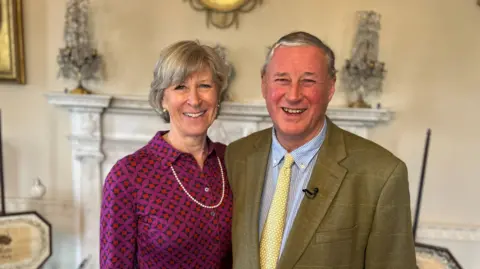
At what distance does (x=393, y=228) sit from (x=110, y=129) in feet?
6.29

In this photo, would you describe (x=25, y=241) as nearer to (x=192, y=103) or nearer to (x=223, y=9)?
(x=192, y=103)

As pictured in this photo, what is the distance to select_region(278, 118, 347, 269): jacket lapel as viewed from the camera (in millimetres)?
1203

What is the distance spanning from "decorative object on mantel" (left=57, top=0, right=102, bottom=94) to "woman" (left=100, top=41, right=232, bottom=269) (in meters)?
1.22

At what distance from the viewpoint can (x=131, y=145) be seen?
8.71ft

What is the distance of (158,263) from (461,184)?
80.9 inches

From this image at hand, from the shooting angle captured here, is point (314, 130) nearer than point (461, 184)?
Yes

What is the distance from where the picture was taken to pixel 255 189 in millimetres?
1340

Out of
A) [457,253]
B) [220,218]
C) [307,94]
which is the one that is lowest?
[457,253]

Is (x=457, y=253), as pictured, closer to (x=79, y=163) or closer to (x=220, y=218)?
(x=220, y=218)

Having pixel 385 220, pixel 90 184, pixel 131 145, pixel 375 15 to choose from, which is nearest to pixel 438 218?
pixel 375 15

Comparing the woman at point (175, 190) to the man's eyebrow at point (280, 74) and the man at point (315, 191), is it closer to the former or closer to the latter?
the man at point (315, 191)

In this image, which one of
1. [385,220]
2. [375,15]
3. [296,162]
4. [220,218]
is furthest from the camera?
[375,15]

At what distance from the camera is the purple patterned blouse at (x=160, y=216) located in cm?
132

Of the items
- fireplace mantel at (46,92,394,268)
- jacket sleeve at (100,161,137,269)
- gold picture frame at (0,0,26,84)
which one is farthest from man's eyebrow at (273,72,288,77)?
gold picture frame at (0,0,26,84)
